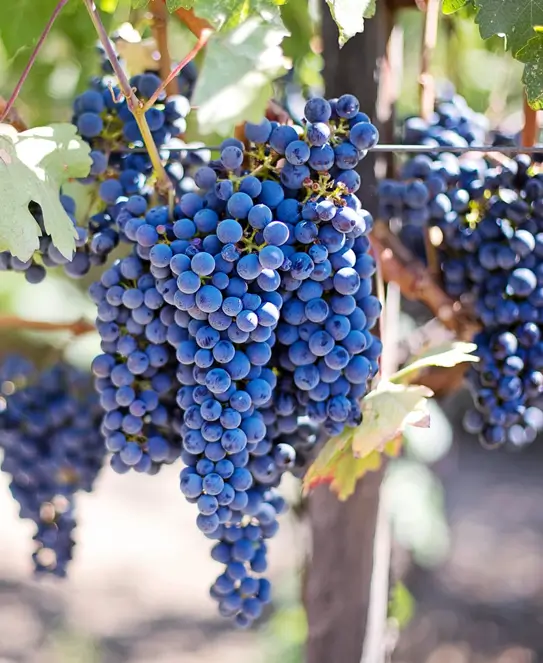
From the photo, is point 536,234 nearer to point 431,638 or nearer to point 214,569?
point 431,638

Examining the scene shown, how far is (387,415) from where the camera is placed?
888mm

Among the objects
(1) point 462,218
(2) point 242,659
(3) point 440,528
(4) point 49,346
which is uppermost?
(1) point 462,218

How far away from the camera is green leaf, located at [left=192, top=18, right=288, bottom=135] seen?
679mm

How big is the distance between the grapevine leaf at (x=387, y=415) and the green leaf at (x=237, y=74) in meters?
0.35

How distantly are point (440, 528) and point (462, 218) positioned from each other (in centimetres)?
137

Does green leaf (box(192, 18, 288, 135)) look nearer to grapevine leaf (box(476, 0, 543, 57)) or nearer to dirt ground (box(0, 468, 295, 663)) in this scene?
grapevine leaf (box(476, 0, 543, 57))

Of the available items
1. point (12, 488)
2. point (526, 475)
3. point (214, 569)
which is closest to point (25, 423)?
point (12, 488)

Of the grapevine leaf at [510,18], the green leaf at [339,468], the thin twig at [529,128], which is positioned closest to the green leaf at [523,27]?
the grapevine leaf at [510,18]

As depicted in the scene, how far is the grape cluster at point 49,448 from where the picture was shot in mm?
1212

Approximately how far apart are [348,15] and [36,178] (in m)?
0.35

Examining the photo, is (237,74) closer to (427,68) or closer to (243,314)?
(243,314)

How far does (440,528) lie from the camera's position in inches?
88.0

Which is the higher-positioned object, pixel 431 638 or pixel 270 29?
pixel 270 29

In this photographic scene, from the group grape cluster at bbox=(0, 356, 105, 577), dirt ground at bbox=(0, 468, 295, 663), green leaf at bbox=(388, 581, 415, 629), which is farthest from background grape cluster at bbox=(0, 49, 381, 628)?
dirt ground at bbox=(0, 468, 295, 663)
